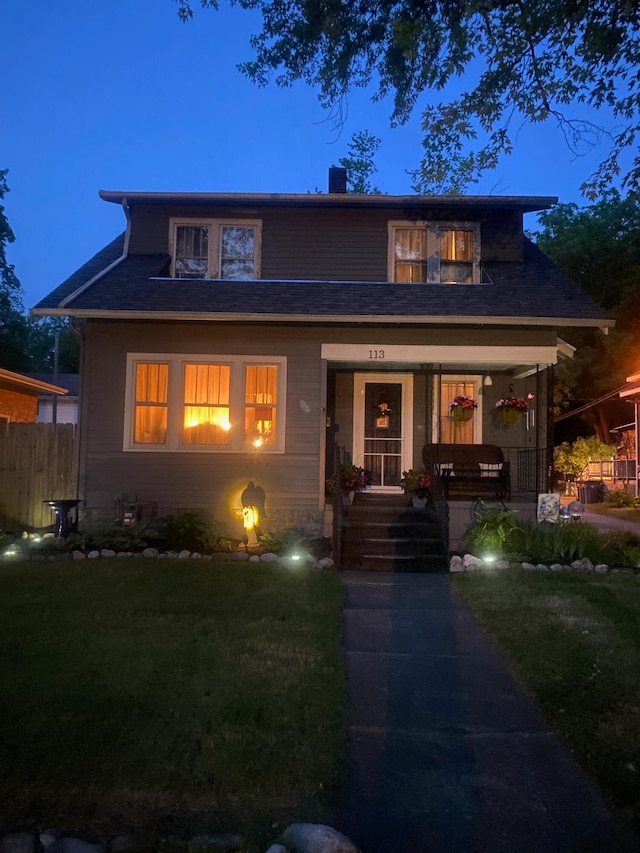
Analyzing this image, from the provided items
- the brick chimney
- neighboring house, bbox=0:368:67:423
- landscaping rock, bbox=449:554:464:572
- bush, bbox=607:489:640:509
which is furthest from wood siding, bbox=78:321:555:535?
bush, bbox=607:489:640:509

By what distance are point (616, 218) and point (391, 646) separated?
27.1 m

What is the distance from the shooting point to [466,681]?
5.11 m

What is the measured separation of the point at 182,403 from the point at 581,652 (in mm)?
7642

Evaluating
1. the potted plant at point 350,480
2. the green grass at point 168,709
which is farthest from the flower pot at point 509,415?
the green grass at point 168,709

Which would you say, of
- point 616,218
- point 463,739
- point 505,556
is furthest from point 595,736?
point 616,218

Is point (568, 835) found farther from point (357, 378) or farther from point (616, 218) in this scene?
point (616, 218)

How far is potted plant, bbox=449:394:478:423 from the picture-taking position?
12.3 m

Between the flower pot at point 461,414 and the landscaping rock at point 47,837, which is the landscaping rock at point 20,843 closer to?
the landscaping rock at point 47,837

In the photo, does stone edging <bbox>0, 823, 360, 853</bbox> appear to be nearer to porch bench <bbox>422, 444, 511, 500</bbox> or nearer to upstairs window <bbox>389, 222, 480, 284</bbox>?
porch bench <bbox>422, 444, 511, 500</bbox>

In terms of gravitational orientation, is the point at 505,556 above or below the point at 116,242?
below

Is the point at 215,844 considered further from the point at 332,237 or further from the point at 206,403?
the point at 332,237

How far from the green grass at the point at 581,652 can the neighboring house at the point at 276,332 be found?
3314 mm

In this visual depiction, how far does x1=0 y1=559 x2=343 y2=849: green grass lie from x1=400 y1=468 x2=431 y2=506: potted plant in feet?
13.4

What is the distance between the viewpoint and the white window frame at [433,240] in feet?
40.7
